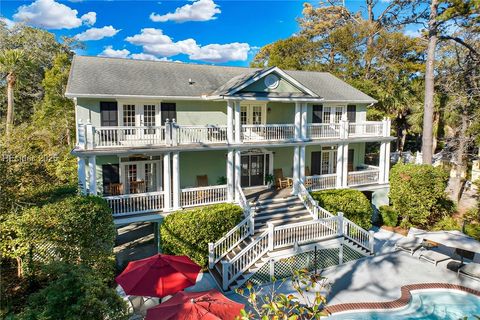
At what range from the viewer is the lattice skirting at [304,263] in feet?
43.1

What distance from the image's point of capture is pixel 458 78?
2381 cm

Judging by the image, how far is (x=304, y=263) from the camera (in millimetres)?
14117

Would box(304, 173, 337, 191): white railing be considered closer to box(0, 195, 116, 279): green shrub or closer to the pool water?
the pool water

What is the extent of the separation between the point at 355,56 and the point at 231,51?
26.6m

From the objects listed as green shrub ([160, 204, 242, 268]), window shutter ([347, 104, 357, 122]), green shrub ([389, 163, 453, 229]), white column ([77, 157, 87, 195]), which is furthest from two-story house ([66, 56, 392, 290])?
green shrub ([389, 163, 453, 229])

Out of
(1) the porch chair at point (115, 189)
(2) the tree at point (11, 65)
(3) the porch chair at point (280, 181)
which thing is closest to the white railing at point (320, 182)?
(3) the porch chair at point (280, 181)

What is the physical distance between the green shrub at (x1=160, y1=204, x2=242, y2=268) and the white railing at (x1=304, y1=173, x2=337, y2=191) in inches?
251

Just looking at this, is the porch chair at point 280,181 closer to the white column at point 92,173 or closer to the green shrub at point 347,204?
the green shrub at point 347,204

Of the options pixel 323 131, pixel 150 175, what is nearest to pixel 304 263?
pixel 323 131

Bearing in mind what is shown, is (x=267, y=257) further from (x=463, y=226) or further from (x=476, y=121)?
(x=476, y=121)

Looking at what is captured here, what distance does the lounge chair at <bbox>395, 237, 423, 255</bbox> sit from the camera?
15961mm

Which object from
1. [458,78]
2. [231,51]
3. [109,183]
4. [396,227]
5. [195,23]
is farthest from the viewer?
[231,51]

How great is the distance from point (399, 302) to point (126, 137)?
46.8 feet

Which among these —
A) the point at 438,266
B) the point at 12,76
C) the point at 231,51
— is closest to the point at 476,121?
the point at 438,266
